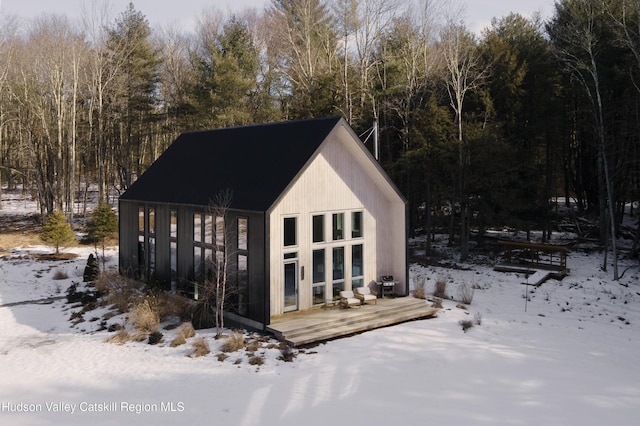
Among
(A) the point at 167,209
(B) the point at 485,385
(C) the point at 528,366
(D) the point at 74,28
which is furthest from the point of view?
(D) the point at 74,28

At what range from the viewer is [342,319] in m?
12.2

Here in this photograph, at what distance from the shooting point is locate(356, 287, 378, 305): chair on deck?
13.5 meters

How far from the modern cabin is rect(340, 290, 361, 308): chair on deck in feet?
1.19

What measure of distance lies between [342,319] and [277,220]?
289 centimetres

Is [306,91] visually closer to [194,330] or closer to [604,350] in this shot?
[194,330]

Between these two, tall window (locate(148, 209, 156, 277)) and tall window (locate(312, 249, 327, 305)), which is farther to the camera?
tall window (locate(148, 209, 156, 277))

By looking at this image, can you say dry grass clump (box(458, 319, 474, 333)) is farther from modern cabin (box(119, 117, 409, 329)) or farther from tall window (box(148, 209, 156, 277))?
tall window (box(148, 209, 156, 277))

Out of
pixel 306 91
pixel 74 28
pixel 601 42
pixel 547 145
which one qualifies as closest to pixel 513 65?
pixel 601 42

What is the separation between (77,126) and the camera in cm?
3291

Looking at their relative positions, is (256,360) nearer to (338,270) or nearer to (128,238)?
(338,270)

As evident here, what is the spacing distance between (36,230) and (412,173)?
21.0 meters

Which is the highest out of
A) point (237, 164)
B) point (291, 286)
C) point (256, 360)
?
point (237, 164)

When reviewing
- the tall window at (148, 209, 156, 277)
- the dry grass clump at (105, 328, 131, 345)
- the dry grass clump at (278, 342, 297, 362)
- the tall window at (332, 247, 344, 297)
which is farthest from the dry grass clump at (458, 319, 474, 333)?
the tall window at (148, 209, 156, 277)

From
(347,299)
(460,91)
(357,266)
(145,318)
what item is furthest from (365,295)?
(460,91)
